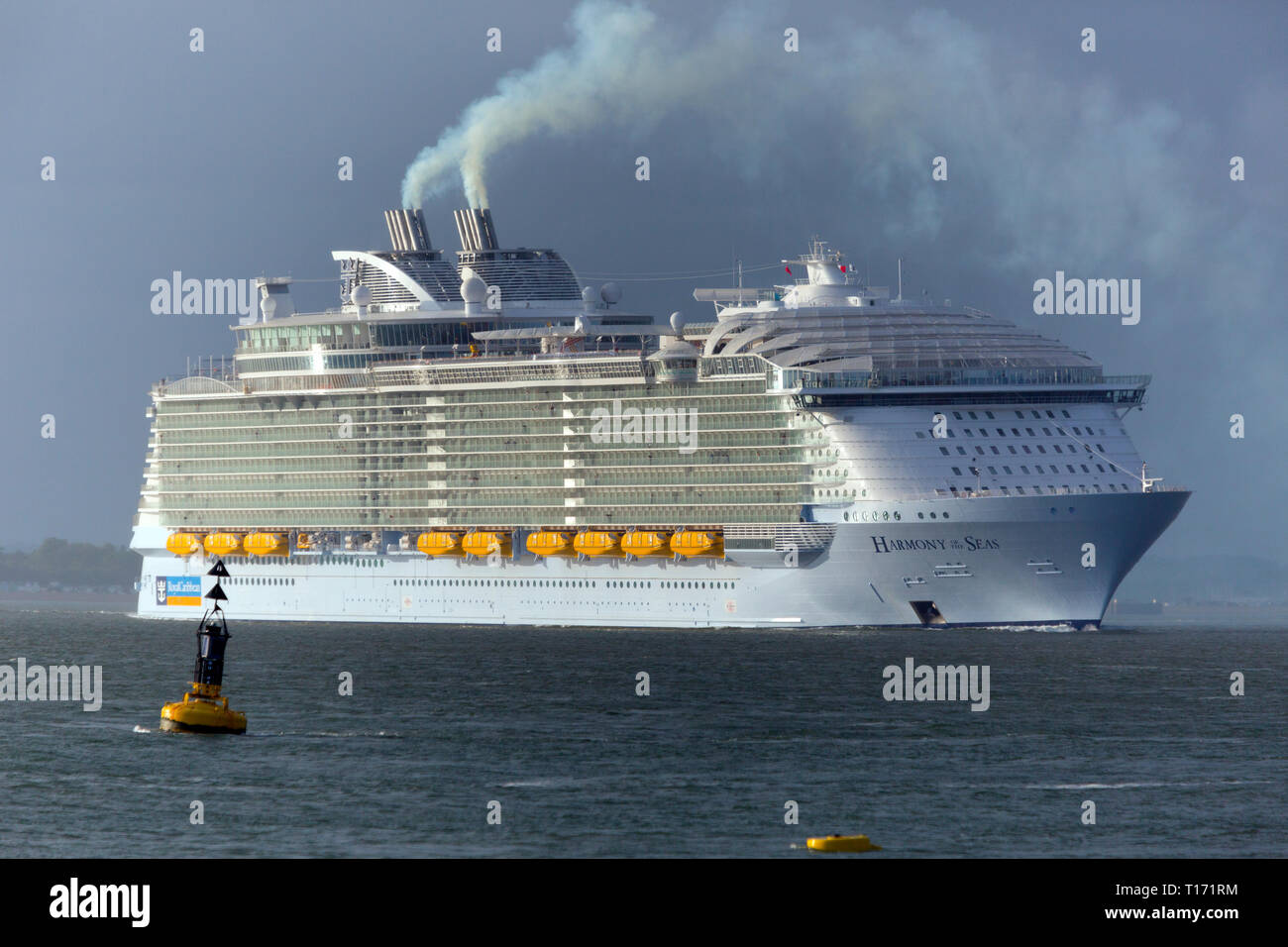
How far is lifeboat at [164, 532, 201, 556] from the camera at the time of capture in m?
125

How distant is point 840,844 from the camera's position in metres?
45.1

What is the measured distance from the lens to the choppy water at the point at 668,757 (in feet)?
156

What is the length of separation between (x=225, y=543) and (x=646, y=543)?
30330 mm

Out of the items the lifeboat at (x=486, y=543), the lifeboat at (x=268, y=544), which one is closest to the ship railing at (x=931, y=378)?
the lifeboat at (x=486, y=543)

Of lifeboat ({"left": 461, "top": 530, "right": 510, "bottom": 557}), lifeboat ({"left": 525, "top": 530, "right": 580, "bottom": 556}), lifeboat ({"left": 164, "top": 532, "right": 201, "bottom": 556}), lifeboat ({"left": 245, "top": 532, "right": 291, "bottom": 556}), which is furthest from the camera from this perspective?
lifeboat ({"left": 164, "top": 532, "right": 201, "bottom": 556})

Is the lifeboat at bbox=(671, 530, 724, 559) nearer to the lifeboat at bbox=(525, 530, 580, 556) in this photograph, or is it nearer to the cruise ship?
the cruise ship

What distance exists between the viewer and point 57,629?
135 m

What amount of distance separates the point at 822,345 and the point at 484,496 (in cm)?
2183

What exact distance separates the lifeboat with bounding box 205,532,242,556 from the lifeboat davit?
73.7 ft

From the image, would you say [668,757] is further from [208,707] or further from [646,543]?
[646,543]

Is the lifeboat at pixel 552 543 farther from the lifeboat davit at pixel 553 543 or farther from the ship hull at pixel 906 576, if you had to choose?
the ship hull at pixel 906 576

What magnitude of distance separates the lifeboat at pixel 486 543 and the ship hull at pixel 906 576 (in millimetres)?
2268

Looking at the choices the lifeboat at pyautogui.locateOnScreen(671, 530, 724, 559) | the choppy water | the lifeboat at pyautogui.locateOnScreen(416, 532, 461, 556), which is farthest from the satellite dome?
the choppy water
